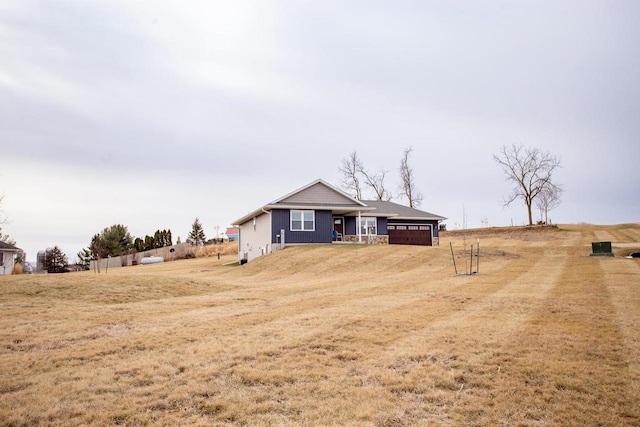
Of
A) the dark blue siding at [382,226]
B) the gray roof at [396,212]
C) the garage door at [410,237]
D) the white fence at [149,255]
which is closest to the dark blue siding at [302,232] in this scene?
the gray roof at [396,212]

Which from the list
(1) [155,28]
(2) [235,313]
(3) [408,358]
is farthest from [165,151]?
(3) [408,358]

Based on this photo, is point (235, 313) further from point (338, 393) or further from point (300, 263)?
point (300, 263)

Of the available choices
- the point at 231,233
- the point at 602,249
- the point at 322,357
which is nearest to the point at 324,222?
the point at 602,249

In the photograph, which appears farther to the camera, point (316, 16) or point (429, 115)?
point (429, 115)

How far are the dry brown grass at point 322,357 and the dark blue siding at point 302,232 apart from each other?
61.9 ft

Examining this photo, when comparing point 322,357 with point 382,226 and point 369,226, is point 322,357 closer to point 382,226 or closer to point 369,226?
point 369,226

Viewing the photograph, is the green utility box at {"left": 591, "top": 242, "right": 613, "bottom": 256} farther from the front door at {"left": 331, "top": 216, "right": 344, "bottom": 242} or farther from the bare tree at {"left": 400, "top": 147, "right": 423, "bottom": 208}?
the bare tree at {"left": 400, "top": 147, "right": 423, "bottom": 208}

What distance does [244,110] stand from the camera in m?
25.6

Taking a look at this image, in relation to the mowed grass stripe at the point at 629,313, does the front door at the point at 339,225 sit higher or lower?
higher

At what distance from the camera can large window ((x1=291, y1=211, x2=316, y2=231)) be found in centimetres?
3188

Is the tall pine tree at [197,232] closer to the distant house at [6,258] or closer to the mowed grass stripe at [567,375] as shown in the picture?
the distant house at [6,258]

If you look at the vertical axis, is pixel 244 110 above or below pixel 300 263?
above

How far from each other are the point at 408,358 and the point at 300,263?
18465 millimetres

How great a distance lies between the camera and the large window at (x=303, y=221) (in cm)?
3188
